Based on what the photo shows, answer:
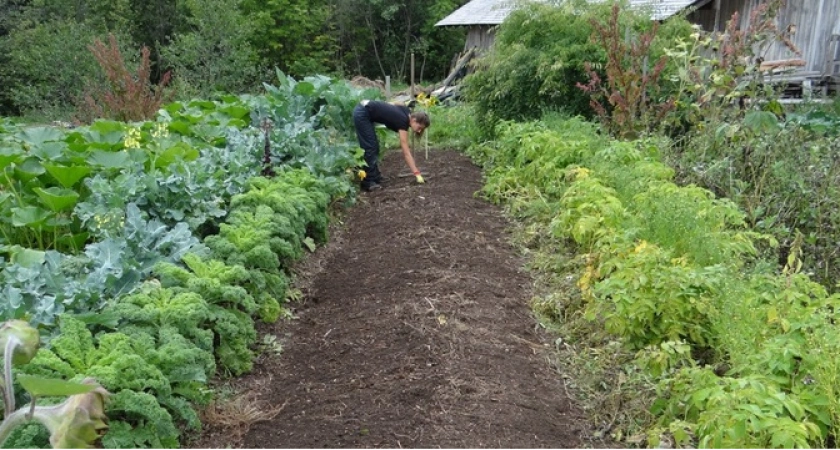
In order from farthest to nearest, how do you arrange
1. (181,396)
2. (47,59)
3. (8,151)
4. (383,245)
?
(47,59) → (383,245) → (8,151) → (181,396)

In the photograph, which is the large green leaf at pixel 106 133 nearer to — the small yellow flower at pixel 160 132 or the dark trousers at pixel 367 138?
the small yellow flower at pixel 160 132

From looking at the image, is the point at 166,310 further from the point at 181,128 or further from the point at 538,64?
the point at 538,64

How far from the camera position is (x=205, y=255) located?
3.96m

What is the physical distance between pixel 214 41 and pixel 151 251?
1353 centimetres

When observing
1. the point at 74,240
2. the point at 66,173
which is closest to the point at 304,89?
the point at 66,173

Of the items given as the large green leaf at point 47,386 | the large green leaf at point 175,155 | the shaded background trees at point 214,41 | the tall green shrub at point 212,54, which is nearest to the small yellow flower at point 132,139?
the large green leaf at point 175,155

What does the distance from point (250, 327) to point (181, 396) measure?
0.75 m

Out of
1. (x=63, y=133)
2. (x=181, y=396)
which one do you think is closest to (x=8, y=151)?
(x=63, y=133)

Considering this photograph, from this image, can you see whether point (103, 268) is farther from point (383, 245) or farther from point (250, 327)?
point (383, 245)

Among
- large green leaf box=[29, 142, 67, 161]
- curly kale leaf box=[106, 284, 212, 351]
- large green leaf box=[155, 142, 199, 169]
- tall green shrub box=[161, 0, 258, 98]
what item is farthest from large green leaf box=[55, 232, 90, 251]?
tall green shrub box=[161, 0, 258, 98]

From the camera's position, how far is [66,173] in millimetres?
4418

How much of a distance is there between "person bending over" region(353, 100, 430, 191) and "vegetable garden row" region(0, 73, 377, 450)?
0.87 metres

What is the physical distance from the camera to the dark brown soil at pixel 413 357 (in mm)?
3129

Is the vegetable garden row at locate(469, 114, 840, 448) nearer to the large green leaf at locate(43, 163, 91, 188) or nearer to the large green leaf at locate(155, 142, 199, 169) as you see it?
the large green leaf at locate(155, 142, 199, 169)
